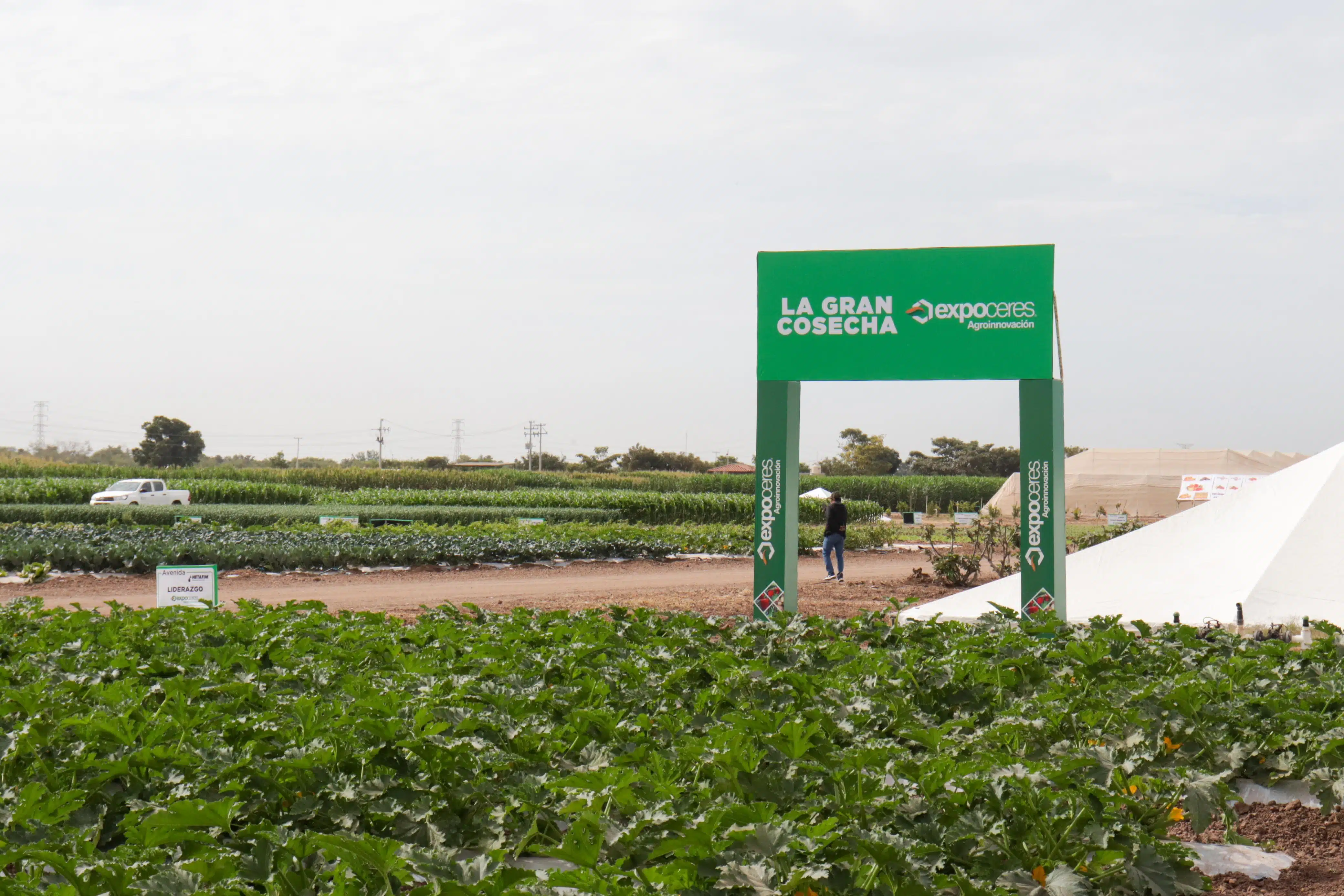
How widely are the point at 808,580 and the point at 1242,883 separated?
15904 millimetres

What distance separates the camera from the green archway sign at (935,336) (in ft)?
33.1

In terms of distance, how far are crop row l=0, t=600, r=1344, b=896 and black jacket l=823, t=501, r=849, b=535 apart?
12695 millimetres

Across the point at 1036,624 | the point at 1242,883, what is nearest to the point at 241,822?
the point at 1242,883

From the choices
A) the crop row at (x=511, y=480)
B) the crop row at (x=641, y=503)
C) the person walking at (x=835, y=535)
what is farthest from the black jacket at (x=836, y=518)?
the crop row at (x=511, y=480)

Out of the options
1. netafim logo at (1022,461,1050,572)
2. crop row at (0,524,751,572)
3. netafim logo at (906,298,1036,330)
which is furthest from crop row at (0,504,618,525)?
netafim logo at (1022,461,1050,572)

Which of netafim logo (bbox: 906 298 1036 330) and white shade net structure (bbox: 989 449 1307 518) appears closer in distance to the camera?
netafim logo (bbox: 906 298 1036 330)

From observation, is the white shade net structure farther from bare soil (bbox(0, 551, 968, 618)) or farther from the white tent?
the white tent

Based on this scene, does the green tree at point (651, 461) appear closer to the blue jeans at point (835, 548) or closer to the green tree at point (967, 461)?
the green tree at point (967, 461)

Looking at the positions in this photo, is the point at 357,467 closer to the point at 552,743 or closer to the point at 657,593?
the point at 657,593

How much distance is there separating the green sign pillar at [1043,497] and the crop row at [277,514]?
19.6 m

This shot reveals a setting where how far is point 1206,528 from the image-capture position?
12.5 metres

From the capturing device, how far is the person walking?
62.8 ft

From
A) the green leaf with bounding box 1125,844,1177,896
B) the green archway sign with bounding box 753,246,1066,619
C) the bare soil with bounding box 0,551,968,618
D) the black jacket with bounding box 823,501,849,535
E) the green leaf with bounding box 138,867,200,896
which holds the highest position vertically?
the green archway sign with bounding box 753,246,1066,619

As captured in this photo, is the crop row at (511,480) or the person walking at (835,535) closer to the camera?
the person walking at (835,535)
